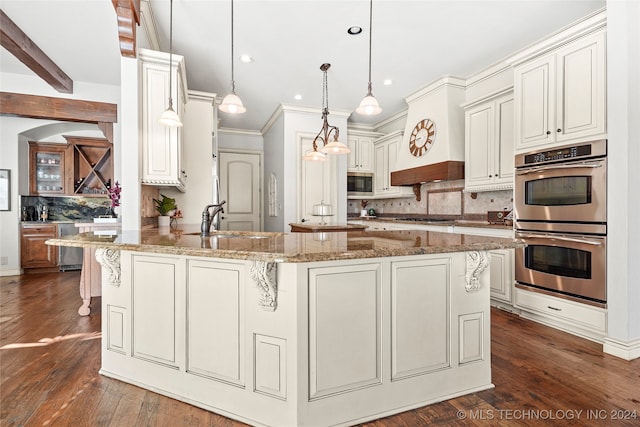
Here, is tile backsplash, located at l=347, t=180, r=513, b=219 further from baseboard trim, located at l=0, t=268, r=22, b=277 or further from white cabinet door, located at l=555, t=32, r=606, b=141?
baseboard trim, located at l=0, t=268, r=22, b=277

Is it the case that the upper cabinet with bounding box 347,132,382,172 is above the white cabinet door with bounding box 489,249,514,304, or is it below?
above

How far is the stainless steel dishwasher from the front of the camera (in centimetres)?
545

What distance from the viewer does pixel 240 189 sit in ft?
23.9

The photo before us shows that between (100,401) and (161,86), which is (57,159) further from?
(100,401)

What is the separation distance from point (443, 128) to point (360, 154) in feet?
6.89

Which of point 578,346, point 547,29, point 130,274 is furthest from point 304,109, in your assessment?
point 578,346

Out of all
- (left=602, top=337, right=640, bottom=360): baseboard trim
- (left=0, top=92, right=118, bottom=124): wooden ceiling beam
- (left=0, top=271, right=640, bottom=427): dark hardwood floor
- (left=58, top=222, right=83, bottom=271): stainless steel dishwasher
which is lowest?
(left=0, top=271, right=640, bottom=427): dark hardwood floor

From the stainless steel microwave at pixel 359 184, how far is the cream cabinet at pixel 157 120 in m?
3.69

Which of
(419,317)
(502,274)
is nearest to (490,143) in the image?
(502,274)

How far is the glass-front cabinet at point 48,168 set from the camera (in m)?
5.56

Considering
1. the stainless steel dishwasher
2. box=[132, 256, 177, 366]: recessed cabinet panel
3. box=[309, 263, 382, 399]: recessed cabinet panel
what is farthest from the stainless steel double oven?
the stainless steel dishwasher

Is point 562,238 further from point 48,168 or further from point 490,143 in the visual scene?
point 48,168

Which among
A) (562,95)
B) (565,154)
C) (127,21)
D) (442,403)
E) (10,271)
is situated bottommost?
(442,403)

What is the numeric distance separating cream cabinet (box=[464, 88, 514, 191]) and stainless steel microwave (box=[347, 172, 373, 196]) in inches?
91.4
